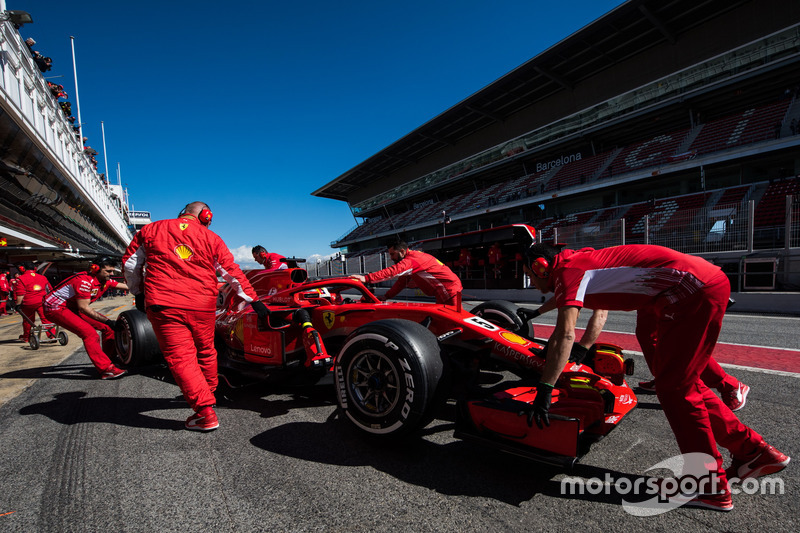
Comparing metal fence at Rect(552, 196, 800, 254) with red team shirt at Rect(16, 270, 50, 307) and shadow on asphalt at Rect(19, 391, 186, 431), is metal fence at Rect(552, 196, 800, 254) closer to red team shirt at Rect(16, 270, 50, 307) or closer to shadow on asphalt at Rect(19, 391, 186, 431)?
shadow on asphalt at Rect(19, 391, 186, 431)

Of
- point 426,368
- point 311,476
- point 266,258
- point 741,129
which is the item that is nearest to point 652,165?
point 741,129

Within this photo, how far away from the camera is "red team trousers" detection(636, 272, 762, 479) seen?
1.77m

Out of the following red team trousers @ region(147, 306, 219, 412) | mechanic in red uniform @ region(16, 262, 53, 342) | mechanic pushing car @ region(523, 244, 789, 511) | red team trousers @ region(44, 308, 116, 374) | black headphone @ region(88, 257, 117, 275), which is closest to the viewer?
mechanic pushing car @ region(523, 244, 789, 511)

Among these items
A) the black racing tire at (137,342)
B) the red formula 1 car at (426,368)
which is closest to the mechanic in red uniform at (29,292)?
the black racing tire at (137,342)

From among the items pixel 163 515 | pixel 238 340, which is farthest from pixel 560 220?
pixel 163 515

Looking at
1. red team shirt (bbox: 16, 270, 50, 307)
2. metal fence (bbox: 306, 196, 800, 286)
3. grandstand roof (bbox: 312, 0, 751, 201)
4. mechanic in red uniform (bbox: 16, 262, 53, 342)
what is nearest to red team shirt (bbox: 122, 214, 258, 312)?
mechanic in red uniform (bbox: 16, 262, 53, 342)

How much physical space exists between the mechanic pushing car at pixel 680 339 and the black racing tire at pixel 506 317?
1.75m

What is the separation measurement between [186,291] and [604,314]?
3061 mm

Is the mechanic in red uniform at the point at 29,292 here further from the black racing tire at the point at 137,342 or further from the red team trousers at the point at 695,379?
the red team trousers at the point at 695,379

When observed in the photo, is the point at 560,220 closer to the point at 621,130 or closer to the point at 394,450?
the point at 621,130

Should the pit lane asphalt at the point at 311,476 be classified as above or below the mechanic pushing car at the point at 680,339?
below

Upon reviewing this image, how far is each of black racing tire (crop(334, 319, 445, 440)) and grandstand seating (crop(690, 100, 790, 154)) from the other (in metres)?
22.6

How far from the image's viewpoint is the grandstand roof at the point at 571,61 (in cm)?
1933

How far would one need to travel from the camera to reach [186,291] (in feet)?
9.36
